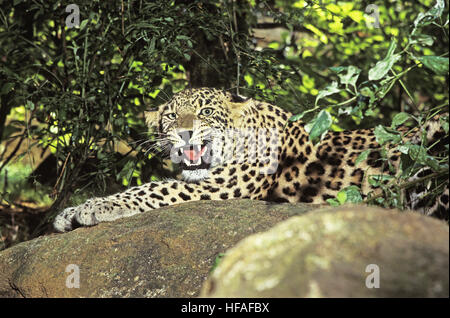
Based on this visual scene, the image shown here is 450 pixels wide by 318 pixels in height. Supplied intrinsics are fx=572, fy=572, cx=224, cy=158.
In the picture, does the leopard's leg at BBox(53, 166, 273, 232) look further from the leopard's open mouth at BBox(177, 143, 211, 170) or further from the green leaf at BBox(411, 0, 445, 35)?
the green leaf at BBox(411, 0, 445, 35)

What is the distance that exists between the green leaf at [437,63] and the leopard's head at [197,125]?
2898mm

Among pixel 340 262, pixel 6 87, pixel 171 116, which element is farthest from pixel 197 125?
pixel 340 262

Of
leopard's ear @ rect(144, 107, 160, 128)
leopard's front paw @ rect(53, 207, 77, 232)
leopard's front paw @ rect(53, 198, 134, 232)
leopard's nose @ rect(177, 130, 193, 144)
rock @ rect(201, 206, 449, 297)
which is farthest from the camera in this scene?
leopard's ear @ rect(144, 107, 160, 128)

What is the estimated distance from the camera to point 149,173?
7.11 m

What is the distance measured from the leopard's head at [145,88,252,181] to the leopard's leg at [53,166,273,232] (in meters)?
0.14

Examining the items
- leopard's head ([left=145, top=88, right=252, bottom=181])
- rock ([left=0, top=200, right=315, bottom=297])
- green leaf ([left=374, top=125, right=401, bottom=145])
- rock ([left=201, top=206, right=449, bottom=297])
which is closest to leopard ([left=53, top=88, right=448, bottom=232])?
leopard's head ([left=145, top=88, right=252, bottom=181])

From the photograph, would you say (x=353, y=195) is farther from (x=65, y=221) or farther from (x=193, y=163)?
(x=65, y=221)

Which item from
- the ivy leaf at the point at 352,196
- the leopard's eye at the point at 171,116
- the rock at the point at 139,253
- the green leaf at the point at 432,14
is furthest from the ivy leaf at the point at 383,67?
the leopard's eye at the point at 171,116

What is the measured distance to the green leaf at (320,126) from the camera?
3635 millimetres

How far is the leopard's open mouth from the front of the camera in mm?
6012
